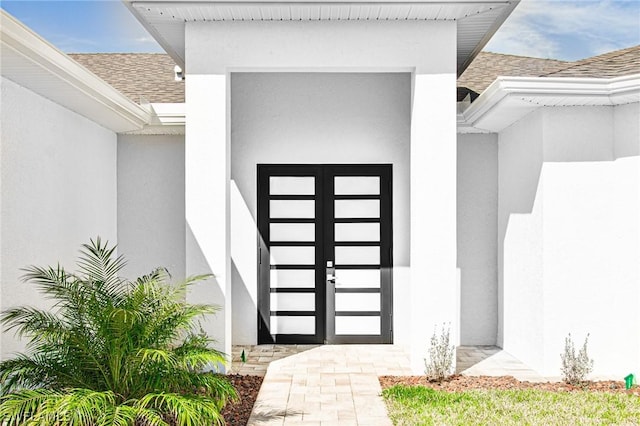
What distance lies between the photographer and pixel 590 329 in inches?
348

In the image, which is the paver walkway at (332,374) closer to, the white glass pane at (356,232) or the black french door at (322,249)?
the black french door at (322,249)

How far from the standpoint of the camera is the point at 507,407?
23.8 ft

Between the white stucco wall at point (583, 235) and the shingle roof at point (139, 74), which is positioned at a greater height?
the shingle roof at point (139, 74)

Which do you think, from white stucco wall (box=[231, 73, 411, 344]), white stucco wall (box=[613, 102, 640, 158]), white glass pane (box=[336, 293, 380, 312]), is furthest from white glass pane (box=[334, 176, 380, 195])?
white stucco wall (box=[613, 102, 640, 158])

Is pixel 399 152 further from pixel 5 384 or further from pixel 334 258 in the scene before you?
pixel 5 384

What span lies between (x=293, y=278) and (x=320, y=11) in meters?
4.61

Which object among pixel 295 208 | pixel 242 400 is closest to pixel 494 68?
pixel 295 208

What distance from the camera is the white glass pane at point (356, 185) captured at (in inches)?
444

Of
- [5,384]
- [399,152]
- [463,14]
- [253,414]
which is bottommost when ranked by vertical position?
[253,414]

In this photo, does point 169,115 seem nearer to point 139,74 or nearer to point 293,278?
point 293,278

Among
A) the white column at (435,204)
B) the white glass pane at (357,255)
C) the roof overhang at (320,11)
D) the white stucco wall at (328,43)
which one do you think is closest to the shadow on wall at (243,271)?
the white glass pane at (357,255)

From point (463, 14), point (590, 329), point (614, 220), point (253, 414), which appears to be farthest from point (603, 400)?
point (463, 14)

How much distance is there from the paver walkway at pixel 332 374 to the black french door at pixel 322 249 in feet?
1.55

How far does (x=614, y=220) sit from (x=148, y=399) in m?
6.18
